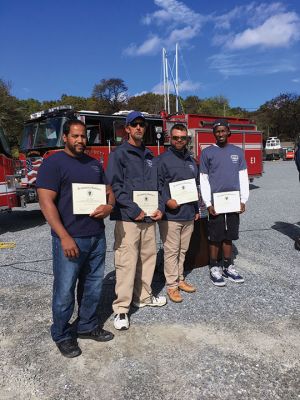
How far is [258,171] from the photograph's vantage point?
15344mm

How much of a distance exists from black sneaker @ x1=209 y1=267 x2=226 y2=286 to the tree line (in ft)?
99.2

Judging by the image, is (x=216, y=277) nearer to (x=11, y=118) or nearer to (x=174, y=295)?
(x=174, y=295)

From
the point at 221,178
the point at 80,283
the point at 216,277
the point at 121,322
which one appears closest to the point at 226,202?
the point at 221,178

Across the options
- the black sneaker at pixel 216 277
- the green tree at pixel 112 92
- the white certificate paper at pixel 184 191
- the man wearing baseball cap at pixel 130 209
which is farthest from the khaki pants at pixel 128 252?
the green tree at pixel 112 92

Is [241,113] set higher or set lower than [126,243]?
higher

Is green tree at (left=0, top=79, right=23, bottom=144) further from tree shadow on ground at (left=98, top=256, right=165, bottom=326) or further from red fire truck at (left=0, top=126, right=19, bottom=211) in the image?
tree shadow on ground at (left=98, top=256, right=165, bottom=326)

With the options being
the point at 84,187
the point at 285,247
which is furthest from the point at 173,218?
the point at 285,247

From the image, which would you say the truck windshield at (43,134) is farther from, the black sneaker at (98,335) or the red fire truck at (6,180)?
the black sneaker at (98,335)

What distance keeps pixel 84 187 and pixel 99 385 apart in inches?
58.5

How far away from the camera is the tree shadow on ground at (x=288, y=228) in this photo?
7285mm

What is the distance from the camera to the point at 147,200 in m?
3.77

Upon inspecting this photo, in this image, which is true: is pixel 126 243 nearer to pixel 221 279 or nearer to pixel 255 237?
pixel 221 279

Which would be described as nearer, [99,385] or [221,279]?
[99,385]

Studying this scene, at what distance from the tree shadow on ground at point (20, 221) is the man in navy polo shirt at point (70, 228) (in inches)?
230
